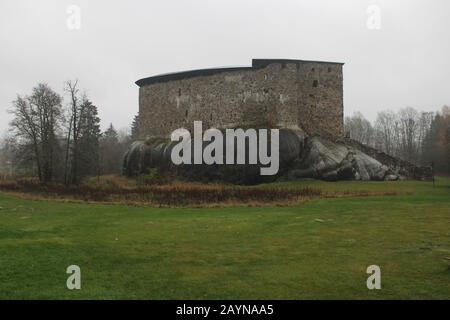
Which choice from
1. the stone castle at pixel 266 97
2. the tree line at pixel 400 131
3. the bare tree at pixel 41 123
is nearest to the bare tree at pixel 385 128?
the tree line at pixel 400 131

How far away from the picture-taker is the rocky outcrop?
127 ft

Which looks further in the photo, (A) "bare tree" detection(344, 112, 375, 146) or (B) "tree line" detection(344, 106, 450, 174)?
(A) "bare tree" detection(344, 112, 375, 146)

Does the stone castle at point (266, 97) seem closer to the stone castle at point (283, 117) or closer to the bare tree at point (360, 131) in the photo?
the stone castle at point (283, 117)

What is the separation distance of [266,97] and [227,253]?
1273 inches

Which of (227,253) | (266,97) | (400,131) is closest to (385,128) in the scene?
(400,131)

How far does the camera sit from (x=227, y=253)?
1102 centimetres

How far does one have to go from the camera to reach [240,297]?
7.51 metres

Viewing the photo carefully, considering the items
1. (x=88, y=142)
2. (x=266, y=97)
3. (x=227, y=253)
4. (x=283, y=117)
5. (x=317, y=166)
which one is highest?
(x=266, y=97)

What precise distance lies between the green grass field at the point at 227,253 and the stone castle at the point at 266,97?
23.4m

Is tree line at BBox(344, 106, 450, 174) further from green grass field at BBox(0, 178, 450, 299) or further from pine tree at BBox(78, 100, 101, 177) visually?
green grass field at BBox(0, 178, 450, 299)

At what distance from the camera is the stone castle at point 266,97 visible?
41688mm

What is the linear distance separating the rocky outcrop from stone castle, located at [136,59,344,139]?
6.93 feet

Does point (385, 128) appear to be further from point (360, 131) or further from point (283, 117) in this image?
point (283, 117)

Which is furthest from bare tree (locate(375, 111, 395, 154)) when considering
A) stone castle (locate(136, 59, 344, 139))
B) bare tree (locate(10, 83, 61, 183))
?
bare tree (locate(10, 83, 61, 183))
